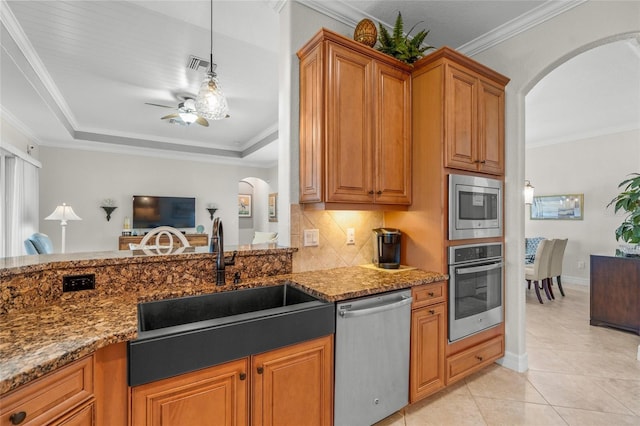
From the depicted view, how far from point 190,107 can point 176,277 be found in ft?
9.81

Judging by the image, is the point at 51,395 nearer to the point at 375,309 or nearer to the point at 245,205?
the point at 375,309

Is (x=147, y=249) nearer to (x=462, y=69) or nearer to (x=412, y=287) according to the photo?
(x=412, y=287)

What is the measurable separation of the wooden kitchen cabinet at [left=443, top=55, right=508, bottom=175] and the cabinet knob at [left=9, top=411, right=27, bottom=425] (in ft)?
7.66

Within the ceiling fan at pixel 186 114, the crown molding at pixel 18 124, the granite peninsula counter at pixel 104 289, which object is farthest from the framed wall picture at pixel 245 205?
the granite peninsula counter at pixel 104 289

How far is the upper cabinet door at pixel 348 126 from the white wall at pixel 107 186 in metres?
5.90

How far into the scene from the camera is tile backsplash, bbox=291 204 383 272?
2.18 m

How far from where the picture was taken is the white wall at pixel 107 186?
5.70 metres

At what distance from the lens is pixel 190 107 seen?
13.2 ft

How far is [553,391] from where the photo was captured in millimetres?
2250

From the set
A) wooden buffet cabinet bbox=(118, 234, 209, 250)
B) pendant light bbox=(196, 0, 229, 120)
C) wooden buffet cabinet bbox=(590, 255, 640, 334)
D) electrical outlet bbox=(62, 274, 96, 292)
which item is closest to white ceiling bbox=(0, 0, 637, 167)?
pendant light bbox=(196, 0, 229, 120)

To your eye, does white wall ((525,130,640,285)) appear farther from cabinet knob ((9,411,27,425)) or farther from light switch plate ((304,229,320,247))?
cabinet knob ((9,411,27,425))

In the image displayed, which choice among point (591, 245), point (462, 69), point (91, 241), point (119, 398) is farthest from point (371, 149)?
point (91, 241)

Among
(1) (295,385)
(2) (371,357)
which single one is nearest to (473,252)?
(2) (371,357)

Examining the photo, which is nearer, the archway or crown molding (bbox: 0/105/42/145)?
crown molding (bbox: 0/105/42/145)
